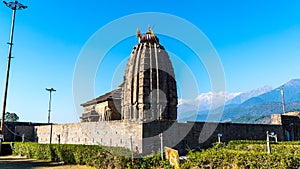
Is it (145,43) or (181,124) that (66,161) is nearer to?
(181,124)

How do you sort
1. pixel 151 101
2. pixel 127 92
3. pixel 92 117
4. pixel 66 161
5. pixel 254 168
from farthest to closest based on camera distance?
pixel 92 117 → pixel 127 92 → pixel 151 101 → pixel 66 161 → pixel 254 168

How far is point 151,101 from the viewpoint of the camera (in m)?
28.4

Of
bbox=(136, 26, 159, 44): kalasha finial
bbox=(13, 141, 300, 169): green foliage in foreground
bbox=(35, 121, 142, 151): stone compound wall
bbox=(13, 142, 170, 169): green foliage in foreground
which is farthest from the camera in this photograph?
bbox=(136, 26, 159, 44): kalasha finial

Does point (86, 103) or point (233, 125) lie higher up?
point (86, 103)

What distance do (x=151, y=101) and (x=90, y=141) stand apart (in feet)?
27.0

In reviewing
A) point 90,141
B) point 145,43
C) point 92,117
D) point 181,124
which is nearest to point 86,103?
point 92,117

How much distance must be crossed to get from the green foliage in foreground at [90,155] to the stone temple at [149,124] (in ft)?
11.8

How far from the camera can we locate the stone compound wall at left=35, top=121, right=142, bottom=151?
1791 centimetres

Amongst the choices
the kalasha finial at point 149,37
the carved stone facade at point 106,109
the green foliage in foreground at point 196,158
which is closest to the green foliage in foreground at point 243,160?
the green foliage in foreground at point 196,158

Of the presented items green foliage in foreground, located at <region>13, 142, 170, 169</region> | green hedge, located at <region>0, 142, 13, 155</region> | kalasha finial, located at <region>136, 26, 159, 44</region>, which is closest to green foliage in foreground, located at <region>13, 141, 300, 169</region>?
green foliage in foreground, located at <region>13, 142, 170, 169</region>

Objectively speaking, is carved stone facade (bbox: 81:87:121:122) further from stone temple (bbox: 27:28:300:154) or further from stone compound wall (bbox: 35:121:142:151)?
stone compound wall (bbox: 35:121:142:151)

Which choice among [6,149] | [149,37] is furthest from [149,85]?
[6,149]

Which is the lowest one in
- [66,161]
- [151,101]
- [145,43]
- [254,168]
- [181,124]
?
[66,161]

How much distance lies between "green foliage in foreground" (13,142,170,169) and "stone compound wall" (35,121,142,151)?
3695 millimetres
